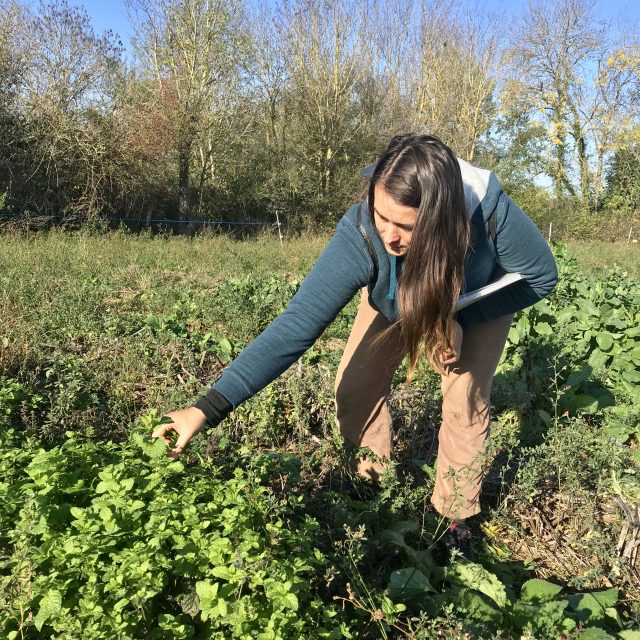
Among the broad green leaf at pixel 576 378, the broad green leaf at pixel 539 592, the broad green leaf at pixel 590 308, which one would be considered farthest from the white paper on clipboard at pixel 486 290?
the broad green leaf at pixel 590 308

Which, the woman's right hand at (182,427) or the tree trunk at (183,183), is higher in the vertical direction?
the tree trunk at (183,183)

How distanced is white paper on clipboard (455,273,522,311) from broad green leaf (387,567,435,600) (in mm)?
1015

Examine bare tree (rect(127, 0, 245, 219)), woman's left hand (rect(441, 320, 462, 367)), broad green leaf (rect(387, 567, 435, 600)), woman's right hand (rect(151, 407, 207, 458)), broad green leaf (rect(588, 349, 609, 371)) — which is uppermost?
bare tree (rect(127, 0, 245, 219))

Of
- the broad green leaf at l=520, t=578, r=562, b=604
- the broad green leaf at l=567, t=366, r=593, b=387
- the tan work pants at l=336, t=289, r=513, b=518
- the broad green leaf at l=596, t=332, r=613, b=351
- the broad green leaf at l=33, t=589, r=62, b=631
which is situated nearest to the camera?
the broad green leaf at l=33, t=589, r=62, b=631

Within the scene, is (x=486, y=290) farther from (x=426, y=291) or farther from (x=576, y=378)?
(x=576, y=378)

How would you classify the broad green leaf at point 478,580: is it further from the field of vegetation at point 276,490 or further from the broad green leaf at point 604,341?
the broad green leaf at point 604,341

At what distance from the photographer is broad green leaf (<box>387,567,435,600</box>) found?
2115 mm

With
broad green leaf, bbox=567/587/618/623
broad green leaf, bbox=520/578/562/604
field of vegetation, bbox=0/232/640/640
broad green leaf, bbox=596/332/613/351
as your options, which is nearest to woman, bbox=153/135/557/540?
field of vegetation, bbox=0/232/640/640

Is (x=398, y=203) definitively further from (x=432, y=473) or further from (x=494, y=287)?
(x=432, y=473)

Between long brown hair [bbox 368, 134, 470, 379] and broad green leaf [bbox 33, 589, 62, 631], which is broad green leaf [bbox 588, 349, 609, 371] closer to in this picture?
long brown hair [bbox 368, 134, 470, 379]

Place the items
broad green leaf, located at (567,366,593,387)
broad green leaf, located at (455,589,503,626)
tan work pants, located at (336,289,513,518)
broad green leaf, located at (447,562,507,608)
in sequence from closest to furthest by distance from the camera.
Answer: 1. broad green leaf, located at (455,589,503,626)
2. broad green leaf, located at (447,562,507,608)
3. tan work pants, located at (336,289,513,518)
4. broad green leaf, located at (567,366,593,387)

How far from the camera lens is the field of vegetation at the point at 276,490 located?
5.06 ft

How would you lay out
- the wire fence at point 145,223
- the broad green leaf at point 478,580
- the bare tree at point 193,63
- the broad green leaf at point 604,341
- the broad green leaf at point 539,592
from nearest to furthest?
1. the broad green leaf at point 478,580
2. the broad green leaf at point 539,592
3. the broad green leaf at point 604,341
4. the wire fence at point 145,223
5. the bare tree at point 193,63

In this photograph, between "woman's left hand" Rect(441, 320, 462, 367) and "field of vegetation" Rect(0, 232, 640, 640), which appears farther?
"woman's left hand" Rect(441, 320, 462, 367)
